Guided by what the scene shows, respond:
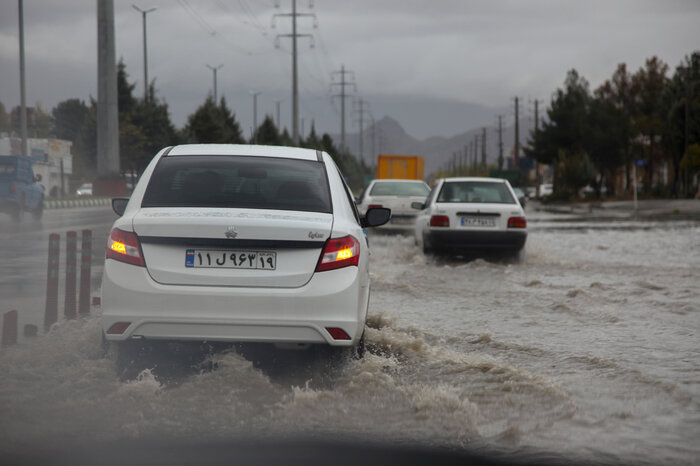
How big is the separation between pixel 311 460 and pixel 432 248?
11182 millimetres

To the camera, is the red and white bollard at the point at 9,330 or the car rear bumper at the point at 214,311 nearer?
the car rear bumper at the point at 214,311

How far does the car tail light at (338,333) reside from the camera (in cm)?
520

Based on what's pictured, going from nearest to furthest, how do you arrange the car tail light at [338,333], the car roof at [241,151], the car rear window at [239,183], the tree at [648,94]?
1. the car tail light at [338,333]
2. the car rear window at [239,183]
3. the car roof at [241,151]
4. the tree at [648,94]

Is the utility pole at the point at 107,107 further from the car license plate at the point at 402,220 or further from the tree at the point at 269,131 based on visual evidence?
the tree at the point at 269,131

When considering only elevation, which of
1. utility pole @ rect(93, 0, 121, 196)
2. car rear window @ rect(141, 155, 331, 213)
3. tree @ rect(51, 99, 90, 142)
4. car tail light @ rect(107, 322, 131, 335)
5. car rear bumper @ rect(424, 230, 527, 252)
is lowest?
car rear bumper @ rect(424, 230, 527, 252)

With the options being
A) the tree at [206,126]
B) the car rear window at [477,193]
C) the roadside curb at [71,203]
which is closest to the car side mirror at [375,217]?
the car rear window at [477,193]

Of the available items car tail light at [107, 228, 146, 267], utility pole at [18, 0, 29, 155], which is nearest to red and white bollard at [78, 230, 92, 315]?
car tail light at [107, 228, 146, 267]

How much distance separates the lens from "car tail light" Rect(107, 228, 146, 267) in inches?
203

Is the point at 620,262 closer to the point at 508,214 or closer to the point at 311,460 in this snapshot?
the point at 508,214

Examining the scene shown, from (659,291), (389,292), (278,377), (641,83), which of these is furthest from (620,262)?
(641,83)

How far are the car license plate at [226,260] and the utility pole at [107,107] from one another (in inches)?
915

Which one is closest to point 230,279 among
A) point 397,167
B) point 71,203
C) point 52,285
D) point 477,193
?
point 52,285

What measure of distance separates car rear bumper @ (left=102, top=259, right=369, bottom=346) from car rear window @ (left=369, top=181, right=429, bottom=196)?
60.7ft

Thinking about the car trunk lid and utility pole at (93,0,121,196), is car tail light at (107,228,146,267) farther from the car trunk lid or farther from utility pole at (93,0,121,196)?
utility pole at (93,0,121,196)
